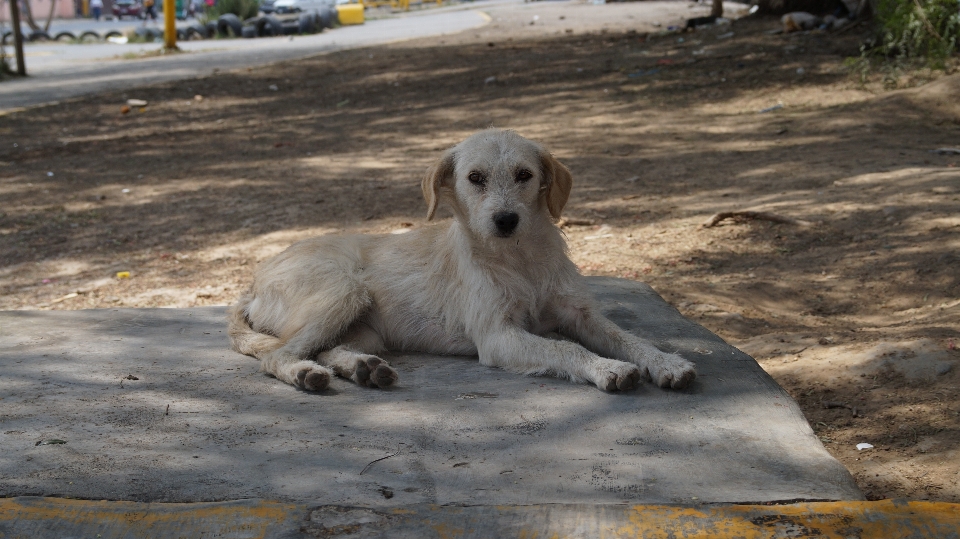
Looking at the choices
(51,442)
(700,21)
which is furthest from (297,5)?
(51,442)

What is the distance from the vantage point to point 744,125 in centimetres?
1217

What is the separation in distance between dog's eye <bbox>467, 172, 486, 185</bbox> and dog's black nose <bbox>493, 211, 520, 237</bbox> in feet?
0.91

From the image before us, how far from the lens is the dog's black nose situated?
4.34 metres

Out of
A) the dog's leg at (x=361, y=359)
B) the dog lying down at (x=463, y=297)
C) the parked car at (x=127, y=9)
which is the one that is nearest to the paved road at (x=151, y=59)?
the dog lying down at (x=463, y=297)

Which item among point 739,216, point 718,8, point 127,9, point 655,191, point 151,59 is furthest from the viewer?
point 127,9

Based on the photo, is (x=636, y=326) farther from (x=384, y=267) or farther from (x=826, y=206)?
(x=826, y=206)

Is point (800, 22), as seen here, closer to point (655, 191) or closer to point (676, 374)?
point (655, 191)

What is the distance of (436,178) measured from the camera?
4793 mm

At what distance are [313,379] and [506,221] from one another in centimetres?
118

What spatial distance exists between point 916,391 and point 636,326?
145 cm

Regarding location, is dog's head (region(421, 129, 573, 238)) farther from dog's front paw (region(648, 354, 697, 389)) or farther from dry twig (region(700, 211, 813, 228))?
dry twig (region(700, 211, 813, 228))

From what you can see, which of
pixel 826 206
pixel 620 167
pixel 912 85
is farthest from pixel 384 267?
pixel 912 85

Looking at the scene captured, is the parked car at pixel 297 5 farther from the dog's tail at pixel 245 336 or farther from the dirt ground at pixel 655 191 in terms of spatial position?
the dog's tail at pixel 245 336

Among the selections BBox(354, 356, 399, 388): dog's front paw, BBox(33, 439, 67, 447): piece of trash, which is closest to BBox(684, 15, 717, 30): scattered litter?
BBox(354, 356, 399, 388): dog's front paw
